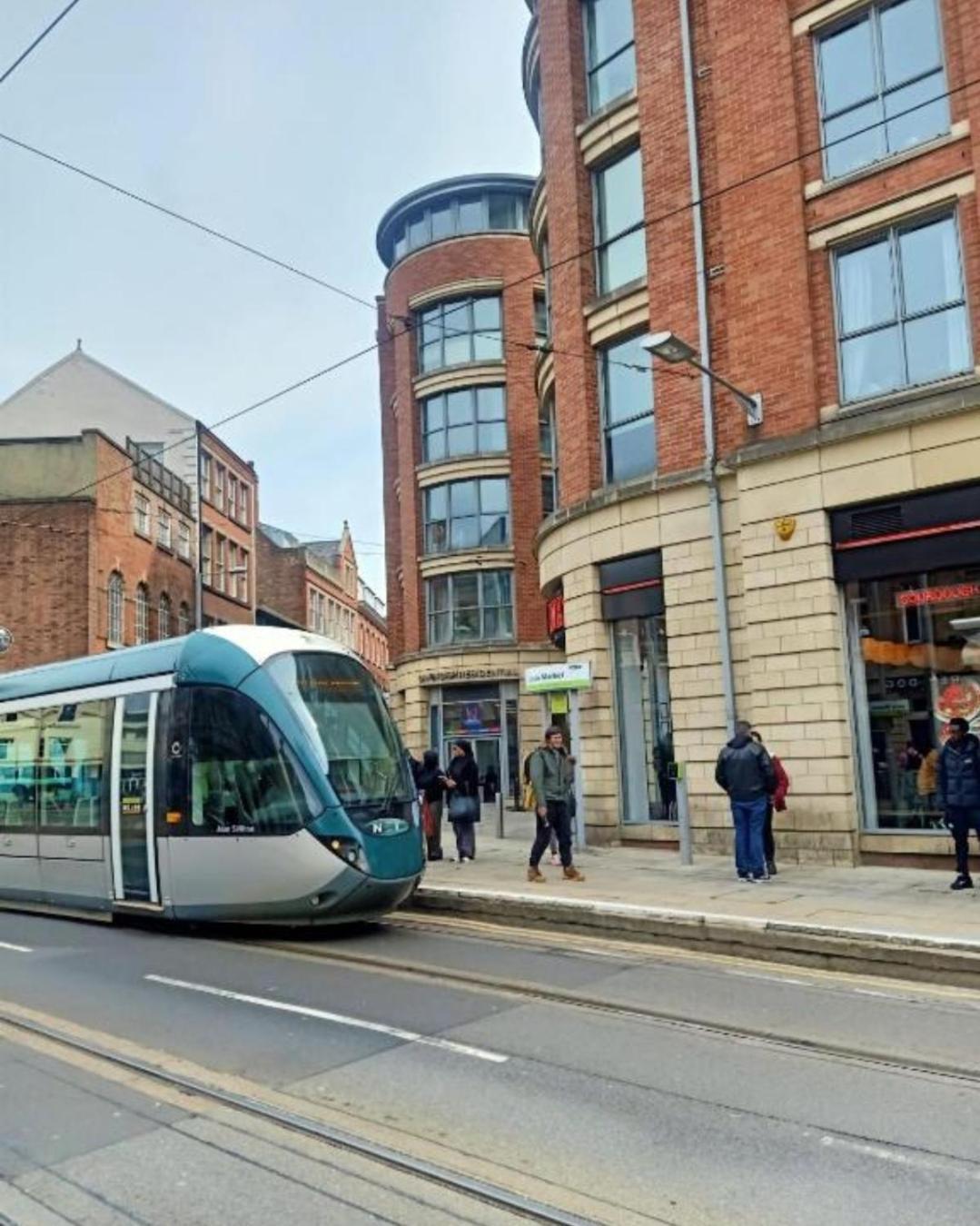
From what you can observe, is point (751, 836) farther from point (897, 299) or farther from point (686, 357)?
point (897, 299)

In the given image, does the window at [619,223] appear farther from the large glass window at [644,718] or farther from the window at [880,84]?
the large glass window at [644,718]

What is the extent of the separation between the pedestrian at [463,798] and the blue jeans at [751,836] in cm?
409

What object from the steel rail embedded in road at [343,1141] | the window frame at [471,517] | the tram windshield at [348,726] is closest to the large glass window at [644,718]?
the tram windshield at [348,726]

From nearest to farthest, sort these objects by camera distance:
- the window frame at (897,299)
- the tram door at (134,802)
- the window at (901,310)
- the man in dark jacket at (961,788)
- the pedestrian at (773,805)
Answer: the tram door at (134,802), the man in dark jacket at (961,788), the pedestrian at (773,805), the window frame at (897,299), the window at (901,310)

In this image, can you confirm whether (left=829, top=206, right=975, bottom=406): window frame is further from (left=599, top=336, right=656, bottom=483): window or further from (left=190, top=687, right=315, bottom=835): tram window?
(left=190, top=687, right=315, bottom=835): tram window

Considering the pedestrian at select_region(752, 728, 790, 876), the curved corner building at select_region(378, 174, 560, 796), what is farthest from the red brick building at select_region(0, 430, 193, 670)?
the pedestrian at select_region(752, 728, 790, 876)

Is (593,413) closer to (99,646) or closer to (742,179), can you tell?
(742,179)

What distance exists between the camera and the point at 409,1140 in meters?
4.82

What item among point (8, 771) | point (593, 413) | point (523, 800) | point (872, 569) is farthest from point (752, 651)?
point (523, 800)

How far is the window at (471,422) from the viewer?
3441cm

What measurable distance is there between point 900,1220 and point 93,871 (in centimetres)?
920

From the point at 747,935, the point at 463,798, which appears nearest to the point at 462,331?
the point at 463,798

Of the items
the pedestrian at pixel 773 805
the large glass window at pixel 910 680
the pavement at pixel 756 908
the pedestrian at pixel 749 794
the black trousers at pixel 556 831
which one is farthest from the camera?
the large glass window at pixel 910 680

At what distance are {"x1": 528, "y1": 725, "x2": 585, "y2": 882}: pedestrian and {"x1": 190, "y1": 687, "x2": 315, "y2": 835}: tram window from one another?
3.82 m
